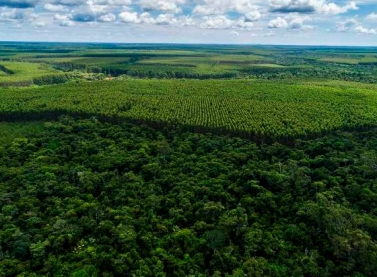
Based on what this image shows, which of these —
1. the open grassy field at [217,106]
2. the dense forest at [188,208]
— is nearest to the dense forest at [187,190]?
the dense forest at [188,208]

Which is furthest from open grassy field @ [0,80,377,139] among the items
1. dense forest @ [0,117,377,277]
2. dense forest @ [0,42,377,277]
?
dense forest @ [0,117,377,277]

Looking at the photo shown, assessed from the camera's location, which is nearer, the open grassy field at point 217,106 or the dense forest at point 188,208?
the dense forest at point 188,208

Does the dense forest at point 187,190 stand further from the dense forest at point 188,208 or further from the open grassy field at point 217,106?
the open grassy field at point 217,106

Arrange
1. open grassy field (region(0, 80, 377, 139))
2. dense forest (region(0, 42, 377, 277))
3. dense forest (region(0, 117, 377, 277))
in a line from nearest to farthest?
dense forest (region(0, 117, 377, 277)) → dense forest (region(0, 42, 377, 277)) → open grassy field (region(0, 80, 377, 139))

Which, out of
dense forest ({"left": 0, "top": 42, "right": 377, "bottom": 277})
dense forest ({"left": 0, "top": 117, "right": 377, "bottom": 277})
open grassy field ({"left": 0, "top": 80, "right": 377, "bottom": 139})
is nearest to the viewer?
dense forest ({"left": 0, "top": 117, "right": 377, "bottom": 277})

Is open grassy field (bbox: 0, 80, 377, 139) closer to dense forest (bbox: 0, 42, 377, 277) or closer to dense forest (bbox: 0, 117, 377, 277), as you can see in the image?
dense forest (bbox: 0, 42, 377, 277)

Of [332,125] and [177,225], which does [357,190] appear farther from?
[332,125]

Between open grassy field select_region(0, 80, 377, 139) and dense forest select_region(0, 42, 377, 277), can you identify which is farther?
open grassy field select_region(0, 80, 377, 139)

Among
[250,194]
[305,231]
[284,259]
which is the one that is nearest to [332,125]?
[250,194]
